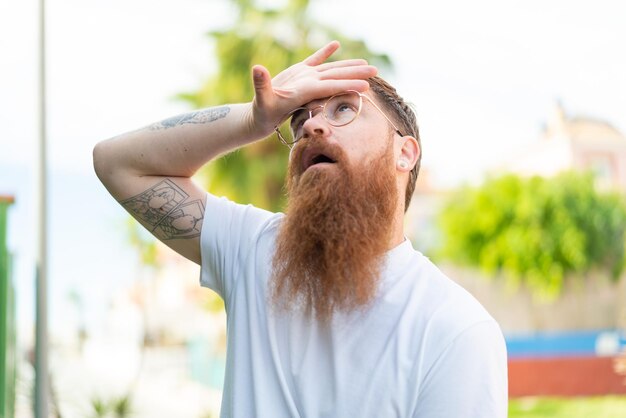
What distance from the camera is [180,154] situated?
210cm

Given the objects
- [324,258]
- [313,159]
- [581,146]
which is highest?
[581,146]

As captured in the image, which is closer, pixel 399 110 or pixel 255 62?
pixel 399 110

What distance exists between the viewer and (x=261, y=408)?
70.6 inches

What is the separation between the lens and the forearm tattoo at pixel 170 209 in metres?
2.12

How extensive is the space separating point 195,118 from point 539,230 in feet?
80.4

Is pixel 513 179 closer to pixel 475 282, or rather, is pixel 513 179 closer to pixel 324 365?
pixel 475 282

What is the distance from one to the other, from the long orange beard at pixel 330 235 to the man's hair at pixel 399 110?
6.6 inches

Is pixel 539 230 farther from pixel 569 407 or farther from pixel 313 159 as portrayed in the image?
pixel 313 159

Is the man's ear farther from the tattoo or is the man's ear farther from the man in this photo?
the tattoo

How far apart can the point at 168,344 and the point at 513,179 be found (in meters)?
27.2

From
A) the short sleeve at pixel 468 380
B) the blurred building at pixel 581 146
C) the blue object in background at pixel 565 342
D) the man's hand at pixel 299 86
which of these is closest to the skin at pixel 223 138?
the man's hand at pixel 299 86

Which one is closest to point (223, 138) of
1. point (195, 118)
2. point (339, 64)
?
point (195, 118)

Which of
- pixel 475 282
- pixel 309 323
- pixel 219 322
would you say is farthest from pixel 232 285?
pixel 475 282

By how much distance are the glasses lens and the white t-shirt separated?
34cm
